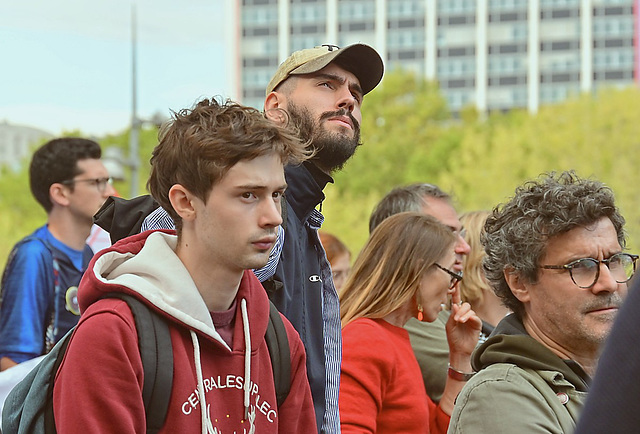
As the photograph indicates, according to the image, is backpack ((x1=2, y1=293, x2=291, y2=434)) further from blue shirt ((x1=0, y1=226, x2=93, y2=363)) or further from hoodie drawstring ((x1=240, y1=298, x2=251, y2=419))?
blue shirt ((x1=0, y1=226, x2=93, y2=363))

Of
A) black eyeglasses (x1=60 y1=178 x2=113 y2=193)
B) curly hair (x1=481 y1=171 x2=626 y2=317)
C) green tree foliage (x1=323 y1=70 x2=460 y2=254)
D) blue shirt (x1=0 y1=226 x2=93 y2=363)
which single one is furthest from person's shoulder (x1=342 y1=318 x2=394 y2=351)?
green tree foliage (x1=323 y1=70 x2=460 y2=254)

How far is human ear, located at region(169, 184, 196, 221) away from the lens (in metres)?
2.76

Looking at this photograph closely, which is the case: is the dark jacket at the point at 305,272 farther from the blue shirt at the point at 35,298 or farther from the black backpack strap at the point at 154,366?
the blue shirt at the point at 35,298

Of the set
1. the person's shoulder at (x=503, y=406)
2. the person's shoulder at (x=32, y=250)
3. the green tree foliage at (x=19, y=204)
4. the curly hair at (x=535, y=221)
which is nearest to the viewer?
the person's shoulder at (x=503, y=406)

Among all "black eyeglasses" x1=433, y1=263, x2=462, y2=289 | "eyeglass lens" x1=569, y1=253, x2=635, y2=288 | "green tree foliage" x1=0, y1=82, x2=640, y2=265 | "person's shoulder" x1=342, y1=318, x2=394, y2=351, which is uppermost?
"green tree foliage" x1=0, y1=82, x2=640, y2=265

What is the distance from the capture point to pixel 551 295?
136 inches

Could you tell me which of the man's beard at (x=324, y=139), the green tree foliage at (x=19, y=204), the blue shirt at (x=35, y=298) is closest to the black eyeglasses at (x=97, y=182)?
the blue shirt at (x=35, y=298)

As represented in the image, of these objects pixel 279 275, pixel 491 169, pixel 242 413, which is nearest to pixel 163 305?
pixel 242 413

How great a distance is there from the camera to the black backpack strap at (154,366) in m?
2.51

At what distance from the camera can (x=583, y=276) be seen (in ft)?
11.3

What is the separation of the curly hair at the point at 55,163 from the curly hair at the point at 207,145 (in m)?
3.51

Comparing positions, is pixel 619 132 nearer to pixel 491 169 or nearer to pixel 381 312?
pixel 491 169

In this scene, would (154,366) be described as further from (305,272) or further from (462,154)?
(462,154)

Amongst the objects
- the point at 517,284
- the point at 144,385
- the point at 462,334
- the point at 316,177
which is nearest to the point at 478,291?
the point at 462,334
